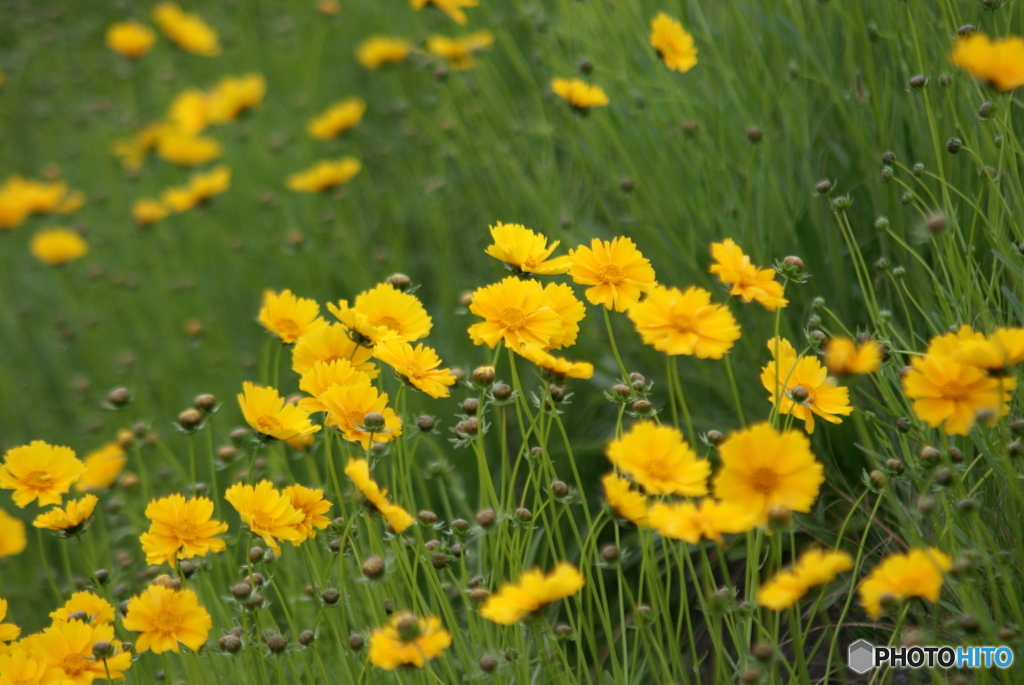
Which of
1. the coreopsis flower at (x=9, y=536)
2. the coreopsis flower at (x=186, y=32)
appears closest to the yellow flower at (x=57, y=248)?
the coreopsis flower at (x=186, y=32)

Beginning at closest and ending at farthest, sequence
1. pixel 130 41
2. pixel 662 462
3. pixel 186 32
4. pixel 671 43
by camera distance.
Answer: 1. pixel 662 462
2. pixel 671 43
3. pixel 130 41
4. pixel 186 32

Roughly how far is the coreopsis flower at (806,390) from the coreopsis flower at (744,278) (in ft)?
0.20

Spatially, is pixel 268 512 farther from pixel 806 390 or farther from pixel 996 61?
pixel 996 61

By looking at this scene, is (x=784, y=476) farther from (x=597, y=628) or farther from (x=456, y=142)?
(x=456, y=142)

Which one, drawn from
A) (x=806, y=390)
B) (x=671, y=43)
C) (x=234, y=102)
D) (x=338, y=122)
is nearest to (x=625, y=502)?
(x=806, y=390)

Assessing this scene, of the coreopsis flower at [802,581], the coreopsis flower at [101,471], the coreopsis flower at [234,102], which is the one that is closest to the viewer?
the coreopsis flower at [802,581]

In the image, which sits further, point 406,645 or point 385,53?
point 385,53

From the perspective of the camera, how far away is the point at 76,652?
111 cm

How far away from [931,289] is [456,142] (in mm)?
1558

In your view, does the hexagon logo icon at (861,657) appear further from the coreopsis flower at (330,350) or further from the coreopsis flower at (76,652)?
the coreopsis flower at (76,652)

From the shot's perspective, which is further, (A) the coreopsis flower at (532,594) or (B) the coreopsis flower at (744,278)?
(B) the coreopsis flower at (744,278)

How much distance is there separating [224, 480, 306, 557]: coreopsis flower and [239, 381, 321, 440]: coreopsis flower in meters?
0.08

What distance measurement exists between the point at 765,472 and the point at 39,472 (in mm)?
1012

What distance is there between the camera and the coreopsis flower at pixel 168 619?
107cm
